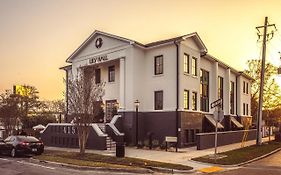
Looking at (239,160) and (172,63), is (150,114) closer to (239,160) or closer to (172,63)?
(172,63)

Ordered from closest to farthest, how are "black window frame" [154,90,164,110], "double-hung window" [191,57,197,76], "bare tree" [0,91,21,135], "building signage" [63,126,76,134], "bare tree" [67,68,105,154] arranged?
"bare tree" [67,68,105,154] < "building signage" [63,126,76,134] < "black window frame" [154,90,164,110] < "double-hung window" [191,57,197,76] < "bare tree" [0,91,21,135]

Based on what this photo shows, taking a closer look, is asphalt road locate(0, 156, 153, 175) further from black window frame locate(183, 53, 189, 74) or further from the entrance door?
black window frame locate(183, 53, 189, 74)

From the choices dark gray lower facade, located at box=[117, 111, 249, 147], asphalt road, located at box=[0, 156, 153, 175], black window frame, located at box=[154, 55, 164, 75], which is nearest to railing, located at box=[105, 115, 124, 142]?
dark gray lower facade, located at box=[117, 111, 249, 147]

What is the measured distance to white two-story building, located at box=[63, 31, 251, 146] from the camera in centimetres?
2950

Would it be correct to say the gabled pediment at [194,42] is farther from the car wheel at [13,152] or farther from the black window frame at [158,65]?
the car wheel at [13,152]

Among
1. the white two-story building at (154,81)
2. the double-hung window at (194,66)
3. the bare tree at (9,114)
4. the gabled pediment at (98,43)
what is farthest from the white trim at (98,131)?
the bare tree at (9,114)

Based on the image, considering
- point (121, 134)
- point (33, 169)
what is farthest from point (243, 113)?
point (33, 169)

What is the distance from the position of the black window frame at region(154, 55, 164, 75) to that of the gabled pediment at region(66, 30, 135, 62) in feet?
9.04

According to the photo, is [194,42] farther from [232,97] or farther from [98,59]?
[232,97]

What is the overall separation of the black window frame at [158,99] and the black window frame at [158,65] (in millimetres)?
1746

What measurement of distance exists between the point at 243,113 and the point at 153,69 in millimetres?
22314

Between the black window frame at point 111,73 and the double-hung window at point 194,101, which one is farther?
the black window frame at point 111,73

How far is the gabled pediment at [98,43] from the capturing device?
105 feet

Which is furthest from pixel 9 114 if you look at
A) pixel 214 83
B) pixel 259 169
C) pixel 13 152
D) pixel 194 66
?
pixel 259 169
